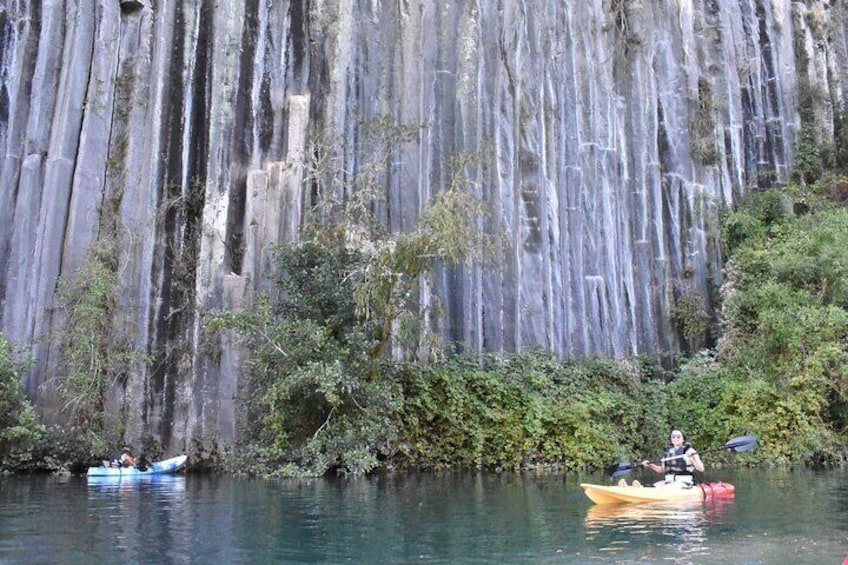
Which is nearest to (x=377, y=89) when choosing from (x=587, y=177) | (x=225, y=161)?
(x=225, y=161)

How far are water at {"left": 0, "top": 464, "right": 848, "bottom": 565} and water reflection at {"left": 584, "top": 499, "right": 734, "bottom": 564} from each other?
24mm

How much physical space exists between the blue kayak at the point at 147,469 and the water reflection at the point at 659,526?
11.4 meters

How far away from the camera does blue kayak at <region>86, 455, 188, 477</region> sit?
20016mm

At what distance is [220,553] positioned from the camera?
972cm

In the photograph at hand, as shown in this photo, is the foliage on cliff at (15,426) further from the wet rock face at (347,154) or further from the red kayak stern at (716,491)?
the red kayak stern at (716,491)

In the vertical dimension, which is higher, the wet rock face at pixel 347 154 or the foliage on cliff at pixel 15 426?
the wet rock face at pixel 347 154

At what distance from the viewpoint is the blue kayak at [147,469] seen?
2002 centimetres

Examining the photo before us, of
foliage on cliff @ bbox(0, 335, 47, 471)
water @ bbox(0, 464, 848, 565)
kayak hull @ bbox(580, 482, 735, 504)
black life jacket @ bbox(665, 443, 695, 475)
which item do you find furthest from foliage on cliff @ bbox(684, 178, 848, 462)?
foliage on cliff @ bbox(0, 335, 47, 471)

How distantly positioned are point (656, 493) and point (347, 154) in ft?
48.2

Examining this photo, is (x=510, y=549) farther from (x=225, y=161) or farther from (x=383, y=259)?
(x=225, y=161)

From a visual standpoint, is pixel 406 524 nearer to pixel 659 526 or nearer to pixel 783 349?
pixel 659 526

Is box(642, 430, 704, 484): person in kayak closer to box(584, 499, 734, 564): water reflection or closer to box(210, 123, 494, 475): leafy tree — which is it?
box(584, 499, 734, 564): water reflection

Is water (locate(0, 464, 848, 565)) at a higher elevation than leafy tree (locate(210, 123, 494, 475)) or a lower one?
lower

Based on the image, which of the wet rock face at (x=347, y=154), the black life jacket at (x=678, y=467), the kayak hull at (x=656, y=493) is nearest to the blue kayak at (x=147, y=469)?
the wet rock face at (x=347, y=154)
